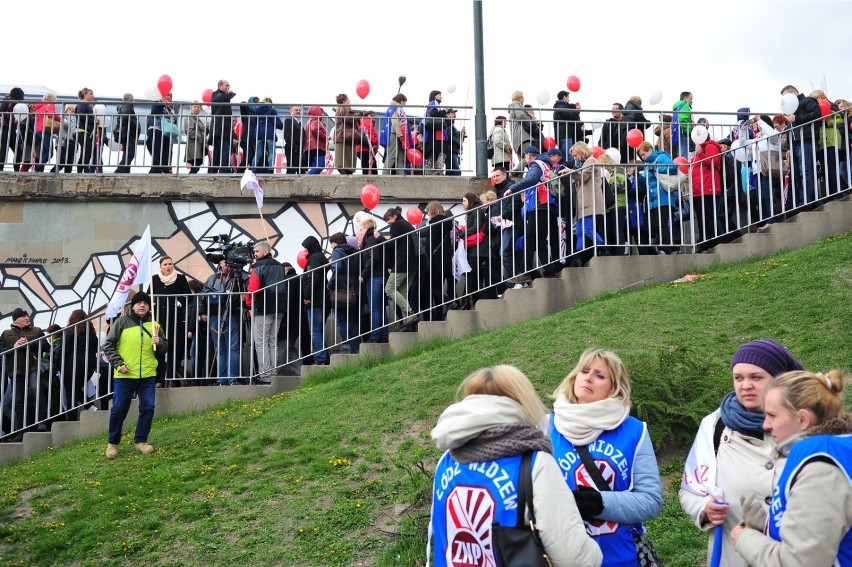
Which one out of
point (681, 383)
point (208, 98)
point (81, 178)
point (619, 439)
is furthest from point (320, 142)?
point (619, 439)

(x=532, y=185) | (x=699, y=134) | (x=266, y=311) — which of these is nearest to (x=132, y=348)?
(x=266, y=311)

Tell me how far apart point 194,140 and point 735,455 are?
13963 millimetres

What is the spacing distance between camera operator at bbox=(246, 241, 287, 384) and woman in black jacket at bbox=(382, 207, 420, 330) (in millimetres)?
1396

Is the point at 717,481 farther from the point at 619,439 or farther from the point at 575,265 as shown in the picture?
the point at 575,265

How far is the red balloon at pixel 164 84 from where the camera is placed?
55.8 ft

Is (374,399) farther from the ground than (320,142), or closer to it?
closer to it

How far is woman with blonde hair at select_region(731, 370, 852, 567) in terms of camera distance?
132 inches

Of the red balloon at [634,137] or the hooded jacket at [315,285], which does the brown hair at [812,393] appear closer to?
the hooded jacket at [315,285]

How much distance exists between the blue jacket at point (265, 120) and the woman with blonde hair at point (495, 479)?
1336 centimetres

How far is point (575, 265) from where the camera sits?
12766 mm

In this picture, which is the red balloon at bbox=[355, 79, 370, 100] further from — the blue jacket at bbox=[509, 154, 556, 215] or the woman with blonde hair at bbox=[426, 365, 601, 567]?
the woman with blonde hair at bbox=[426, 365, 601, 567]

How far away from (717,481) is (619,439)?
1.49ft

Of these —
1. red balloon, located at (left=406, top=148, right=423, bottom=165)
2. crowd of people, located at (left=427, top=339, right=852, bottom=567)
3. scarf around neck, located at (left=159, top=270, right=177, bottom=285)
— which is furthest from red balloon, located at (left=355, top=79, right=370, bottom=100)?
crowd of people, located at (left=427, top=339, right=852, bottom=567)

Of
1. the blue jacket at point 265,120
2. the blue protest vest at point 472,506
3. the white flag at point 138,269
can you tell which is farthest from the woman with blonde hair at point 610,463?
the blue jacket at point 265,120
